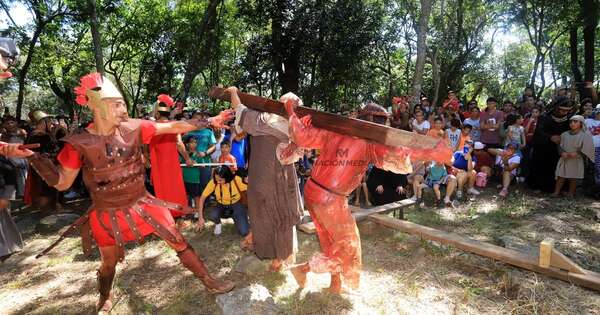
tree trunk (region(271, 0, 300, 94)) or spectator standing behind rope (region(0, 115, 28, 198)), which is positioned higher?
tree trunk (region(271, 0, 300, 94))

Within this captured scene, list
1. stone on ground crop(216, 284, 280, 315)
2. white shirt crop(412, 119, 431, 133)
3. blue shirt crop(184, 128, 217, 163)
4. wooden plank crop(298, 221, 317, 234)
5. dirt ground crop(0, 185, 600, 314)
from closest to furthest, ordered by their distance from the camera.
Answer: stone on ground crop(216, 284, 280, 315)
dirt ground crop(0, 185, 600, 314)
wooden plank crop(298, 221, 317, 234)
blue shirt crop(184, 128, 217, 163)
white shirt crop(412, 119, 431, 133)

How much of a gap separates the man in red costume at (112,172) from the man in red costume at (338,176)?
1.01 metres

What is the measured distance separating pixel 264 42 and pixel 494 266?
1055cm

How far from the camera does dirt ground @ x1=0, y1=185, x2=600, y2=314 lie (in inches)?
133

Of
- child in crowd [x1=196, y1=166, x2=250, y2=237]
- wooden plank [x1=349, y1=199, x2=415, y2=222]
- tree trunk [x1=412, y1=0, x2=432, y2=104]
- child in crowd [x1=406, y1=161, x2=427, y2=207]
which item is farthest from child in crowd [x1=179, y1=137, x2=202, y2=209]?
tree trunk [x1=412, y1=0, x2=432, y2=104]

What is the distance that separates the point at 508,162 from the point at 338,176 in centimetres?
571

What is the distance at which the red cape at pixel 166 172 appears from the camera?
3934mm

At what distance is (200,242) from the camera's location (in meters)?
5.18

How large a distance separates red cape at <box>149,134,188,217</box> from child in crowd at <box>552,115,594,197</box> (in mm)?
6837

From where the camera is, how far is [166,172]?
13.1 feet

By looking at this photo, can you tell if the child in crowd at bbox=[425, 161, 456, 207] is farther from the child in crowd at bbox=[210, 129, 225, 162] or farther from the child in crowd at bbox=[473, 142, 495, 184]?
the child in crowd at bbox=[210, 129, 225, 162]

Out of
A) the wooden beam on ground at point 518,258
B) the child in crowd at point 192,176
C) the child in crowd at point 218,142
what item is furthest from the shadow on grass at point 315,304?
the child in crowd at point 218,142

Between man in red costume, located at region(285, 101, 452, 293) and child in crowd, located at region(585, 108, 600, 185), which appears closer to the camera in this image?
man in red costume, located at region(285, 101, 452, 293)

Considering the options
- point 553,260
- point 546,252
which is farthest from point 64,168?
point 553,260
